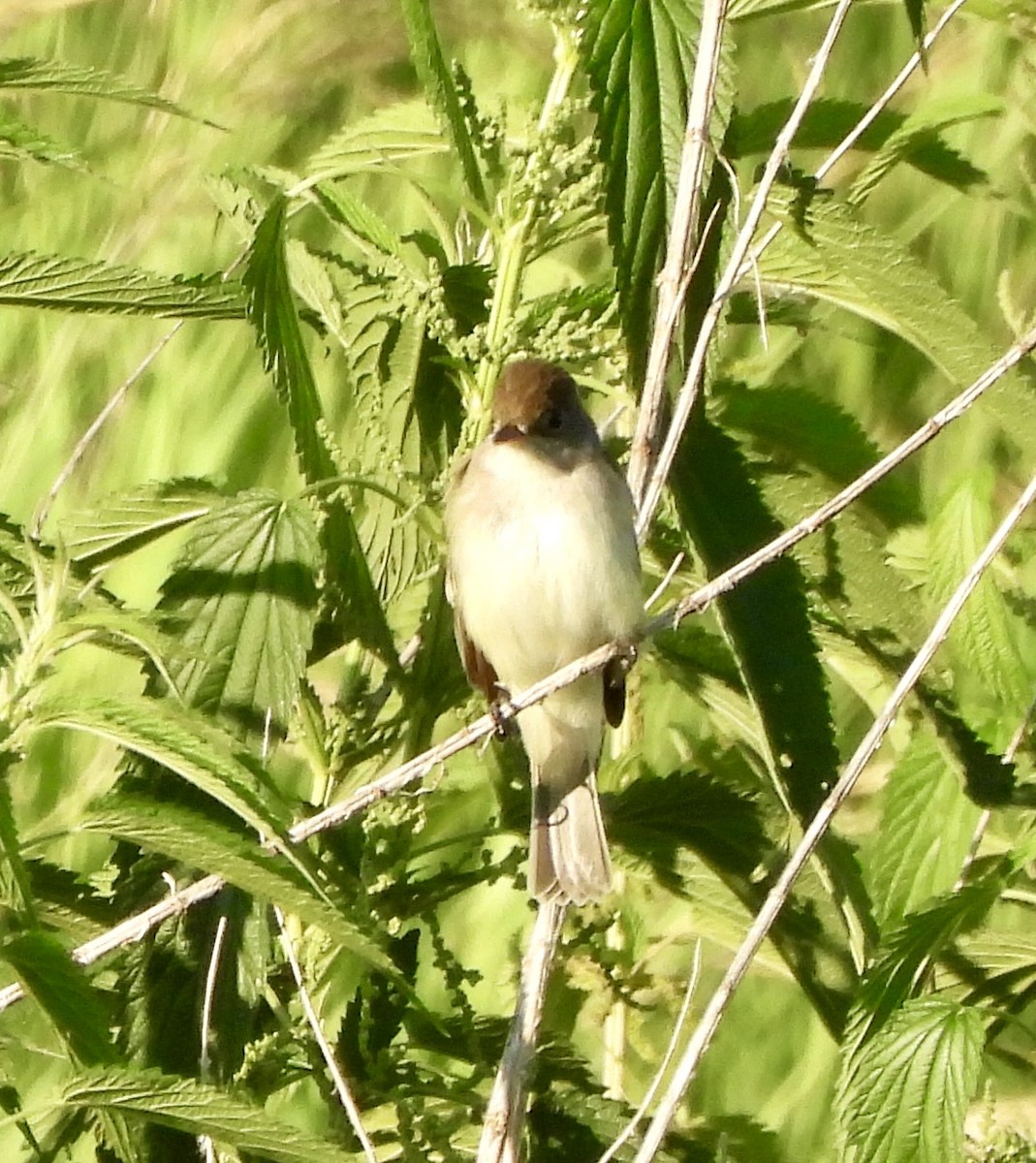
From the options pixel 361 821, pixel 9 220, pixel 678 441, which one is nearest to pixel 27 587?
pixel 361 821

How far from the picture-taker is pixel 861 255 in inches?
78.7

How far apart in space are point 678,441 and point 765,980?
233 centimetres

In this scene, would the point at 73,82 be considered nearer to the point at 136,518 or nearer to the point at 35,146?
the point at 35,146

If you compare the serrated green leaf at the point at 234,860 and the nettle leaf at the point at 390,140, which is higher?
the nettle leaf at the point at 390,140

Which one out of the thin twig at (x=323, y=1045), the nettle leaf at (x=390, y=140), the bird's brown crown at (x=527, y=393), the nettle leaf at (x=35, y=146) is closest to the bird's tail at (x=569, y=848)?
the thin twig at (x=323, y=1045)

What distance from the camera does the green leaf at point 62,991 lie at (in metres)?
1.58

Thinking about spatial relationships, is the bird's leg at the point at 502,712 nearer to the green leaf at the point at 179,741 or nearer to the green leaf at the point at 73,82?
the green leaf at the point at 179,741

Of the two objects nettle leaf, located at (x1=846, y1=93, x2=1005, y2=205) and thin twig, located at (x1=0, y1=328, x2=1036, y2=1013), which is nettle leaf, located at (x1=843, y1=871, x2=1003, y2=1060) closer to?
thin twig, located at (x1=0, y1=328, x2=1036, y2=1013)

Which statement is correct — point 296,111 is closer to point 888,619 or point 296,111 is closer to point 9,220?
point 9,220

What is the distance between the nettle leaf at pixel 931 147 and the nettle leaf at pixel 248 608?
28.5 inches

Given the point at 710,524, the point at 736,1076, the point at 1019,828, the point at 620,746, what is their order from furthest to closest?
1. the point at 736,1076
2. the point at 620,746
3. the point at 1019,828
4. the point at 710,524

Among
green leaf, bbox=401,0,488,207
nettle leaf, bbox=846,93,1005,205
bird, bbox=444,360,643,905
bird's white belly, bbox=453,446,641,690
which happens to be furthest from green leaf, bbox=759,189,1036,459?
bird's white belly, bbox=453,446,641,690

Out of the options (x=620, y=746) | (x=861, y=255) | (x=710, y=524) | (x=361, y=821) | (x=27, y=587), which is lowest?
(x=620, y=746)

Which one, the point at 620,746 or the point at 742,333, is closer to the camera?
the point at 620,746
